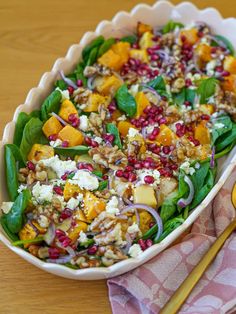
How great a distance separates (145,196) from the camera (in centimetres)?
212

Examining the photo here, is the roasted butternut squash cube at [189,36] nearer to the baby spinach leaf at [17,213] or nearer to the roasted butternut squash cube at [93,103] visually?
the roasted butternut squash cube at [93,103]

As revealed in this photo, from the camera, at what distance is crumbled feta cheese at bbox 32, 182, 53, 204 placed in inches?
82.2

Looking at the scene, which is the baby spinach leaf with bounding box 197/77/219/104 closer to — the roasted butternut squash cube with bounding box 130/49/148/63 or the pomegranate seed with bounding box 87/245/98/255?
the roasted butternut squash cube with bounding box 130/49/148/63

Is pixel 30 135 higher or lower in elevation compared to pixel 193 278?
higher

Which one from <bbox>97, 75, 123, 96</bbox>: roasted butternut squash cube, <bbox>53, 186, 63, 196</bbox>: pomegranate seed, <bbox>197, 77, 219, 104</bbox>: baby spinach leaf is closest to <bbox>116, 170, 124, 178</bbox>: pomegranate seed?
<bbox>53, 186, 63, 196</bbox>: pomegranate seed

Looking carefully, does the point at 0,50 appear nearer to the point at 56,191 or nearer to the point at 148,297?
the point at 56,191

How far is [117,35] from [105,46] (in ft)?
0.43

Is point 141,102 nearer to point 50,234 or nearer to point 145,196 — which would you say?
point 145,196

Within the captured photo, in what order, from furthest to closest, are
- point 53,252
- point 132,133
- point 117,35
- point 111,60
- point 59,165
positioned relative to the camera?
point 117,35 → point 111,60 → point 132,133 → point 59,165 → point 53,252

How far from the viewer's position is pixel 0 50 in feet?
9.00

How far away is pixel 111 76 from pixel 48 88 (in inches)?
11.0

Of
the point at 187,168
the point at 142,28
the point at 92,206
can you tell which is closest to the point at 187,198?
the point at 187,168

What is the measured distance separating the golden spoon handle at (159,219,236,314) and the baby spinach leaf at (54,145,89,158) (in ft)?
1.92

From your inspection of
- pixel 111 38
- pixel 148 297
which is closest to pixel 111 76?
pixel 111 38
